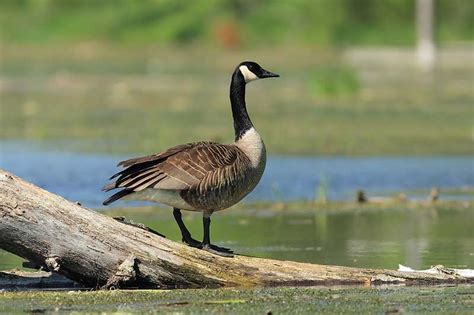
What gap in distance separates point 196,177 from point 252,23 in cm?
4772

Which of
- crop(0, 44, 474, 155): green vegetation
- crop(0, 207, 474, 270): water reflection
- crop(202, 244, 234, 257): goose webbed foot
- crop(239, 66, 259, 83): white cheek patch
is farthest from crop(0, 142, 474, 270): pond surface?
crop(239, 66, 259, 83): white cheek patch

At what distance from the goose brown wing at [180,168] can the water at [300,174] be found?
4775mm

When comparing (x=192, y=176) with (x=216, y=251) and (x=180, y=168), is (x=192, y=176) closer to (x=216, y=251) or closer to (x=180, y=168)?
(x=180, y=168)

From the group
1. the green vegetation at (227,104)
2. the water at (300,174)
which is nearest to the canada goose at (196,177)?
the water at (300,174)

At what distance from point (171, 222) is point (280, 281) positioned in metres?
4.21

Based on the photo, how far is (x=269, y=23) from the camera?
5675 cm

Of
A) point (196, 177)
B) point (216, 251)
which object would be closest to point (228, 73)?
point (196, 177)

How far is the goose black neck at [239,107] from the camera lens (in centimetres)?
1011

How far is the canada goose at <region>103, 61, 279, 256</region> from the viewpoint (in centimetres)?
925

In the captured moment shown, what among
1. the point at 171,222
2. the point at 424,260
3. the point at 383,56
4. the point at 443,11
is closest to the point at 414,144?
the point at 171,222

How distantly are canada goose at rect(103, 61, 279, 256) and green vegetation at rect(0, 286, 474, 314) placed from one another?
68 centimetres

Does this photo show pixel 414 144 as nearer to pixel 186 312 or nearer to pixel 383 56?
pixel 186 312

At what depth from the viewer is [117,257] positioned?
889 centimetres

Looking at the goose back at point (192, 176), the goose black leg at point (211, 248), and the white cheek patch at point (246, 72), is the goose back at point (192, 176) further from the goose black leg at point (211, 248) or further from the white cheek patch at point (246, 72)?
Answer: the white cheek patch at point (246, 72)
